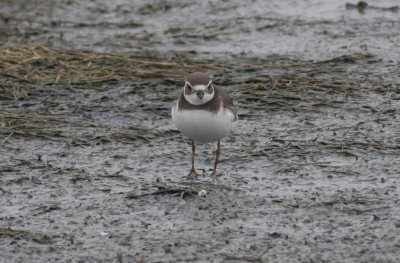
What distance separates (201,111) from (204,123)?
0.13 metres

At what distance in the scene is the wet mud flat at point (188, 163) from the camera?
666 centimetres

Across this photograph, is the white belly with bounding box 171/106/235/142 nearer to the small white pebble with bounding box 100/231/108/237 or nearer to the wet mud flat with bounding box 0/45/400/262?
the wet mud flat with bounding box 0/45/400/262

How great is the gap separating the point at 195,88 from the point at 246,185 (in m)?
1.16

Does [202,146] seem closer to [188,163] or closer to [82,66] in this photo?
[188,163]

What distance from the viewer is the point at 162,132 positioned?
32.8 feet

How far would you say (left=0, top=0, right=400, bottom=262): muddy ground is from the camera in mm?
6746

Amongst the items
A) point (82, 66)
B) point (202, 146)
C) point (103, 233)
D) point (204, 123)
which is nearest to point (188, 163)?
point (202, 146)

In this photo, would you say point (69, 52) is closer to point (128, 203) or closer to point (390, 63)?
point (390, 63)

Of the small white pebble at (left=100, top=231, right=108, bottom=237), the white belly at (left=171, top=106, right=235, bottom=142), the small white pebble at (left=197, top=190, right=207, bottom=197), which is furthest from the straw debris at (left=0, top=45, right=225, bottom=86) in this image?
the small white pebble at (left=100, top=231, right=108, bottom=237)

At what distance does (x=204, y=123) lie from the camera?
794 centimetres

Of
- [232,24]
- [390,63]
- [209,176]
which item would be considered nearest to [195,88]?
[209,176]

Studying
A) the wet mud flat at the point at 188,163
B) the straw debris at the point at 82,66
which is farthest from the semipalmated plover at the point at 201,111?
the straw debris at the point at 82,66

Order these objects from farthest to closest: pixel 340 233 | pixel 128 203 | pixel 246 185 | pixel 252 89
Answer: pixel 252 89, pixel 246 185, pixel 128 203, pixel 340 233

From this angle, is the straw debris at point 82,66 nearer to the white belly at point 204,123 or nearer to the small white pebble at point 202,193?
the white belly at point 204,123
